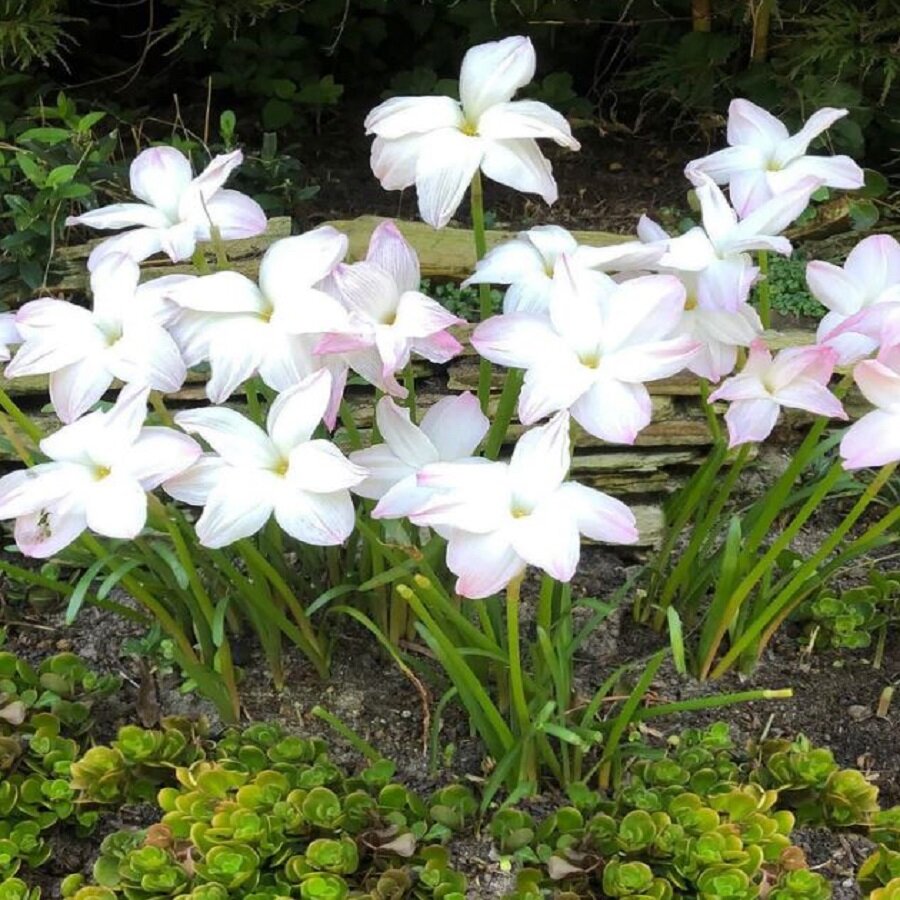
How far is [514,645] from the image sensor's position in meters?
1.12

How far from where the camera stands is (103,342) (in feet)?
3.49

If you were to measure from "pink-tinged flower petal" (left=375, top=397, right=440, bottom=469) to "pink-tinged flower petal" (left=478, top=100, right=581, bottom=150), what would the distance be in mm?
285

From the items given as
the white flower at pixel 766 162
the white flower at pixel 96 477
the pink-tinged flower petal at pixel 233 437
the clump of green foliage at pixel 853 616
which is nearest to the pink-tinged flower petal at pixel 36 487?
the white flower at pixel 96 477

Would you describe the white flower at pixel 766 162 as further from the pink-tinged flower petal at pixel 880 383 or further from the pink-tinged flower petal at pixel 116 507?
the pink-tinged flower petal at pixel 116 507

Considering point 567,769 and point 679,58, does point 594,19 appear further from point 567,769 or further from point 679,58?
point 567,769

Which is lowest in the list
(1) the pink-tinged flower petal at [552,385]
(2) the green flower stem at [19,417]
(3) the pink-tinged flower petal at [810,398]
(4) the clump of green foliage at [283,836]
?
(4) the clump of green foliage at [283,836]

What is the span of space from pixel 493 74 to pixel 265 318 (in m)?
0.34

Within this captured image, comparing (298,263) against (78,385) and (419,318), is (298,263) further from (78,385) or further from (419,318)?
(78,385)

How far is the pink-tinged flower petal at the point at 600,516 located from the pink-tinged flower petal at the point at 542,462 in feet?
0.06

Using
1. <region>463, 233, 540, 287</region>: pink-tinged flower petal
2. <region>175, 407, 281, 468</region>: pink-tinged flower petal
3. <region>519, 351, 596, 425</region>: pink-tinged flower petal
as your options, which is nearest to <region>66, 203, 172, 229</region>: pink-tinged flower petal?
<region>175, 407, 281, 468</region>: pink-tinged flower petal

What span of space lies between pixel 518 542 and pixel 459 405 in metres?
0.22

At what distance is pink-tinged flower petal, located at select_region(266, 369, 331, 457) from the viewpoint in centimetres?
100

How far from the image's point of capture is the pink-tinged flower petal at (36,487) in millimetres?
1012

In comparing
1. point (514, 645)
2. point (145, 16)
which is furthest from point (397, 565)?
point (145, 16)
